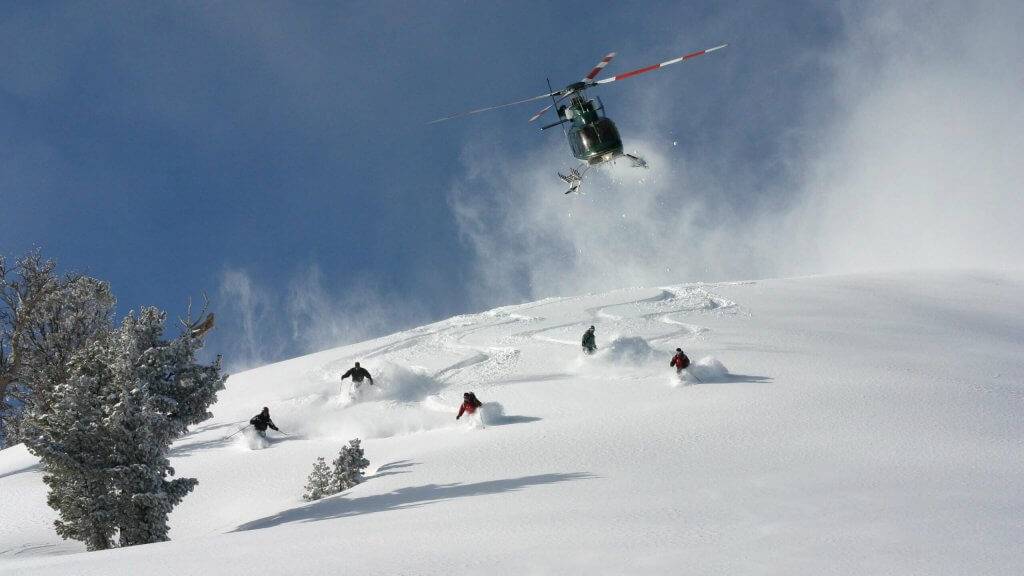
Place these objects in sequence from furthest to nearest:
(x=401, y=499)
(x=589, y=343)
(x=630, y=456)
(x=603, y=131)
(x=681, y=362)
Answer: (x=603, y=131)
(x=589, y=343)
(x=681, y=362)
(x=630, y=456)
(x=401, y=499)

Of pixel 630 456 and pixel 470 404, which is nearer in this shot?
pixel 630 456

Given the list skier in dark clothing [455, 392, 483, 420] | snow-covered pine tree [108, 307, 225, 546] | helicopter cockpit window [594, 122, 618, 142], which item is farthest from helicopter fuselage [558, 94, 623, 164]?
snow-covered pine tree [108, 307, 225, 546]

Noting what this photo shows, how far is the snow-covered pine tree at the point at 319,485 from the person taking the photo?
49.9 feet

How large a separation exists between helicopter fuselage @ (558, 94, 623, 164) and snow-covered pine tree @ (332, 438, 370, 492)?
1577 cm

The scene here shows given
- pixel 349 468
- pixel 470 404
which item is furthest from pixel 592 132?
pixel 349 468

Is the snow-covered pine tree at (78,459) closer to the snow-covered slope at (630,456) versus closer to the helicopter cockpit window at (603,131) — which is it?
the snow-covered slope at (630,456)

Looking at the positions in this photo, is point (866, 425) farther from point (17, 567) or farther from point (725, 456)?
point (17, 567)

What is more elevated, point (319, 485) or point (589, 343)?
point (589, 343)

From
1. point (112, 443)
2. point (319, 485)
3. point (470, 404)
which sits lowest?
point (319, 485)

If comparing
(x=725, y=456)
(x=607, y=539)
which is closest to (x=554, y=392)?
(x=725, y=456)

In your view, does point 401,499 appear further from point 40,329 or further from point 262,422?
point 40,329

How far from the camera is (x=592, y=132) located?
26297 millimetres

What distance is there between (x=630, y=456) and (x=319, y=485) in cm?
734

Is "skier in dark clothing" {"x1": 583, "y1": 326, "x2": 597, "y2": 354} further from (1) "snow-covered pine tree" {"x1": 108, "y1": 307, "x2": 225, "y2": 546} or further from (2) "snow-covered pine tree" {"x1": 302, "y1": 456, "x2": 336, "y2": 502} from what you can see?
(1) "snow-covered pine tree" {"x1": 108, "y1": 307, "x2": 225, "y2": 546}
